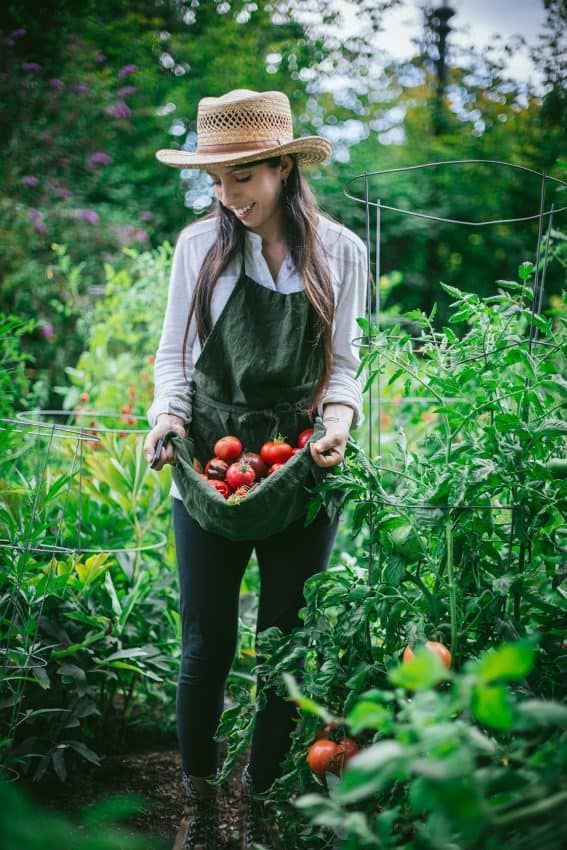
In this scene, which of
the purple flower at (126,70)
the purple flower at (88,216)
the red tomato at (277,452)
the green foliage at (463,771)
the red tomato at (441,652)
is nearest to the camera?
the green foliage at (463,771)

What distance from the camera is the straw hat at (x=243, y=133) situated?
1.62 meters

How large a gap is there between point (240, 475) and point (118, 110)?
199 inches

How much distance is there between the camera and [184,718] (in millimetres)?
1735

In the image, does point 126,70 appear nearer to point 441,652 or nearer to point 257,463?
point 257,463

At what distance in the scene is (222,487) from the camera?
1.61 metres

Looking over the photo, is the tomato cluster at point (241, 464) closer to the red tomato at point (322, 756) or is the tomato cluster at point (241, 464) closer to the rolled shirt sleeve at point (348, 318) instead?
the rolled shirt sleeve at point (348, 318)

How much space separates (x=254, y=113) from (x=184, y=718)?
1412 mm

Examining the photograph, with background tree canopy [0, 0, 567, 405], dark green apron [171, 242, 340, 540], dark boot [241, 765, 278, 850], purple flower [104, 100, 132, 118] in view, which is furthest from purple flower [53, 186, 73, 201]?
dark boot [241, 765, 278, 850]

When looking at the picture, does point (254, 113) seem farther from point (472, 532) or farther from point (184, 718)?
point (184, 718)

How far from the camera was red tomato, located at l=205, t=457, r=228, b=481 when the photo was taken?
165 cm

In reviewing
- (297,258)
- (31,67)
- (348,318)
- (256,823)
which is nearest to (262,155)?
(297,258)

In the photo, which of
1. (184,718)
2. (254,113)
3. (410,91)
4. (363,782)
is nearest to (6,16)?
(410,91)

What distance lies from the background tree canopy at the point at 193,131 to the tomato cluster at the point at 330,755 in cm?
276

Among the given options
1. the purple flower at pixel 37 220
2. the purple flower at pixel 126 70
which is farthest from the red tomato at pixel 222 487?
the purple flower at pixel 126 70
